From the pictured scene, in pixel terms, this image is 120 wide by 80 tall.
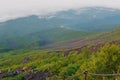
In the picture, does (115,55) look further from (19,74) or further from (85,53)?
(19,74)

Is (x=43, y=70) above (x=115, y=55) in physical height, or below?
below

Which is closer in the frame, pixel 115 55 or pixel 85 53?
pixel 115 55

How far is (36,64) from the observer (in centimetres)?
18812

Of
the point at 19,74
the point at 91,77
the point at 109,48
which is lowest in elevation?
the point at 19,74

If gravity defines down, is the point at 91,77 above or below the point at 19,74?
above

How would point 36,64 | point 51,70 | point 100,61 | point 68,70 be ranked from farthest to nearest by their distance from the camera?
point 36,64
point 51,70
point 68,70
point 100,61

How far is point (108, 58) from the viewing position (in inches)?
2832

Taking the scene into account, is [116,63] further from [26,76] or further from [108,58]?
[26,76]

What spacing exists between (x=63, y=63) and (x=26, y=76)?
708 inches

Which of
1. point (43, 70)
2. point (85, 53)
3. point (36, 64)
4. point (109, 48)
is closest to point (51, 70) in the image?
point (43, 70)

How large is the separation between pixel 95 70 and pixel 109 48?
6.04m

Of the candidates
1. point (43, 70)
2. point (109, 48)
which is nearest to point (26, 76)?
point (43, 70)

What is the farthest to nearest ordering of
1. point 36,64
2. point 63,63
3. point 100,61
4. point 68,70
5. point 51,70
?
point 36,64
point 63,63
point 51,70
point 68,70
point 100,61

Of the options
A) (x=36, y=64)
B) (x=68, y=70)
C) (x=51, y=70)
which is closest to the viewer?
(x=68, y=70)
